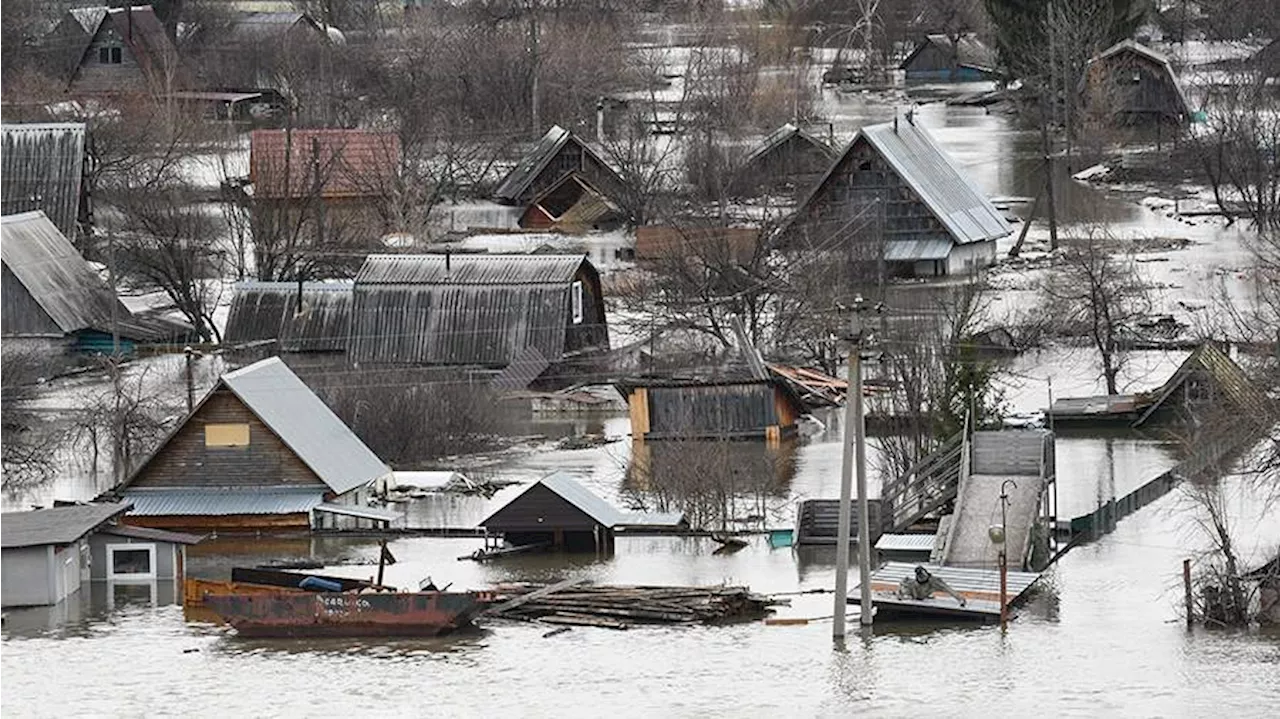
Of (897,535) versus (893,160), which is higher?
(893,160)

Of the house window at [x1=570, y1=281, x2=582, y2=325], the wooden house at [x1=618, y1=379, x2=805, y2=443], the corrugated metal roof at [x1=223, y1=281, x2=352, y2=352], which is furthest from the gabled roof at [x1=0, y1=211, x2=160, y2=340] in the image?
the wooden house at [x1=618, y1=379, x2=805, y2=443]

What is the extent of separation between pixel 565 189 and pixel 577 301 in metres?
14.0

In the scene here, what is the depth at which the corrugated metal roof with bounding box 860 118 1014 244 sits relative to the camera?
4825 centimetres

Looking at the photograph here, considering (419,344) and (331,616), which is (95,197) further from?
(331,616)

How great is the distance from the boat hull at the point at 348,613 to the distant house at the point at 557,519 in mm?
3177

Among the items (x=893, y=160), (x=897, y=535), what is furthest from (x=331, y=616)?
(x=893, y=160)

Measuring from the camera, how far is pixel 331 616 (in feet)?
92.6

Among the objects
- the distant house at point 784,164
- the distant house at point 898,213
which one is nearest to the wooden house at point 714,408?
the distant house at point 898,213

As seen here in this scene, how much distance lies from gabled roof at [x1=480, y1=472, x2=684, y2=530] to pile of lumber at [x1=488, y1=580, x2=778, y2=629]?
2.42 m

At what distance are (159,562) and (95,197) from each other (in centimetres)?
2471

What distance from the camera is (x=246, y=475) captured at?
33.6 m

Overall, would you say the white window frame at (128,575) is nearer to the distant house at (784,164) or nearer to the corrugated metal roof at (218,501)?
the corrugated metal roof at (218,501)

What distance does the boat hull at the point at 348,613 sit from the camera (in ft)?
91.9

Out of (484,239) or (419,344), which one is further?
(484,239)
